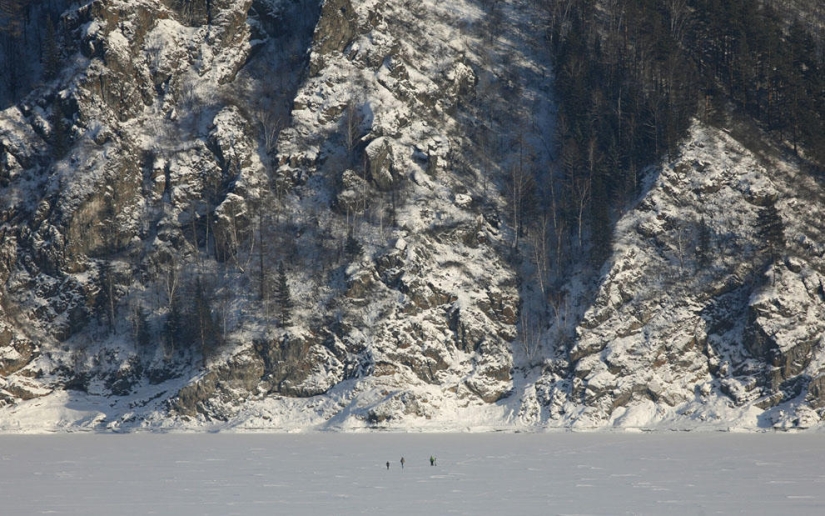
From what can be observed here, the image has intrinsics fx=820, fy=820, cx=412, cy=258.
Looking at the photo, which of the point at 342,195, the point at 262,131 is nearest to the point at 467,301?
the point at 342,195

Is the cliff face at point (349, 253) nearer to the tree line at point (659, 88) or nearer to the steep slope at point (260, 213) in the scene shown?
the steep slope at point (260, 213)

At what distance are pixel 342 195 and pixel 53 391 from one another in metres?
30.7

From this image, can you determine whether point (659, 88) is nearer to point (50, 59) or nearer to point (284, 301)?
point (284, 301)

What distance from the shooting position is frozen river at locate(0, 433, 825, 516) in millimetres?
29391

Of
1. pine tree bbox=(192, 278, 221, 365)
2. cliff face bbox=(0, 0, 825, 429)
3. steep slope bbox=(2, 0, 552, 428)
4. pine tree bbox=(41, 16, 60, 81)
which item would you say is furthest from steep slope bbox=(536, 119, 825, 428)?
pine tree bbox=(41, 16, 60, 81)

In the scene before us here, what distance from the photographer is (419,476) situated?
3744 cm

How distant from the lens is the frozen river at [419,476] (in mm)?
29391

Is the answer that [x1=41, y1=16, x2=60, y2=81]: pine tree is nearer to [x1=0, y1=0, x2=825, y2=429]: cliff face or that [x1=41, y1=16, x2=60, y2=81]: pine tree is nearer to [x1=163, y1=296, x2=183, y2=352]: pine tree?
[x1=0, y1=0, x2=825, y2=429]: cliff face

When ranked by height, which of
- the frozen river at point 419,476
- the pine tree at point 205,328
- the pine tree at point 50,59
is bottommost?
the frozen river at point 419,476

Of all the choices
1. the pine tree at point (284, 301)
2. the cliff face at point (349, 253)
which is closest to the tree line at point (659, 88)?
the cliff face at point (349, 253)

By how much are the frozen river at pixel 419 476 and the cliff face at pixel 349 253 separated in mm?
9318

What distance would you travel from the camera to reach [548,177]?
3268 inches

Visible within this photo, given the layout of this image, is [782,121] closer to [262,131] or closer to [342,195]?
[342,195]

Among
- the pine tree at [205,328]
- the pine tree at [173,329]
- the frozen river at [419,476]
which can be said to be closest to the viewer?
the frozen river at [419,476]
